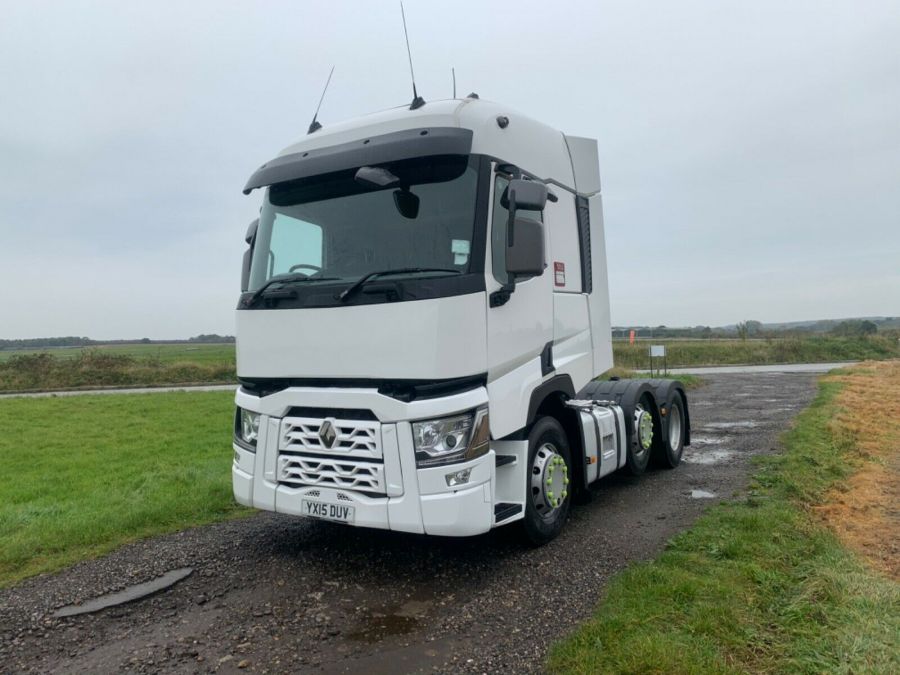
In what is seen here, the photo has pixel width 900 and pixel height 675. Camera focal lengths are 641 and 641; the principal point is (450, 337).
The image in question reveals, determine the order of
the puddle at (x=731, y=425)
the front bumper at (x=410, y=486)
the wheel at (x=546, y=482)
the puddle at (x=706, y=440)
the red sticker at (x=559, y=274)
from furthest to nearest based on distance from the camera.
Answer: the puddle at (x=731, y=425) < the puddle at (x=706, y=440) < the red sticker at (x=559, y=274) < the wheel at (x=546, y=482) < the front bumper at (x=410, y=486)

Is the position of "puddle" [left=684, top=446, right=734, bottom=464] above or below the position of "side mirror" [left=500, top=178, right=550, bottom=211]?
below

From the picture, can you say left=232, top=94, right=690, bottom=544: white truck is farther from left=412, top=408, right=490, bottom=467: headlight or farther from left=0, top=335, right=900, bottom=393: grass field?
left=0, top=335, right=900, bottom=393: grass field

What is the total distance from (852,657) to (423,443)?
8.21ft

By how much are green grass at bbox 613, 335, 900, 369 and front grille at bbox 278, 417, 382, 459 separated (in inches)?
1213

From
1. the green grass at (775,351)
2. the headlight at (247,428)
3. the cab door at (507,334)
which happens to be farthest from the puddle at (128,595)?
the green grass at (775,351)

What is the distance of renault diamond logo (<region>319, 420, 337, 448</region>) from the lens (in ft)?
14.3

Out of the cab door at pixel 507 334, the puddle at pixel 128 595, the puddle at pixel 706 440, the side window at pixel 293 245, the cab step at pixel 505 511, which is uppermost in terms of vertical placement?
the side window at pixel 293 245

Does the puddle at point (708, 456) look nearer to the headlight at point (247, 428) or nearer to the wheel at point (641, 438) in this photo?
the wheel at point (641, 438)

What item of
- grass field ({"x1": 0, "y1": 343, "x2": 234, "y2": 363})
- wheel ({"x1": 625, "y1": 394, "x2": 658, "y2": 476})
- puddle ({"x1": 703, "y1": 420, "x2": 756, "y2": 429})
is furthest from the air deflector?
grass field ({"x1": 0, "y1": 343, "x2": 234, "y2": 363})

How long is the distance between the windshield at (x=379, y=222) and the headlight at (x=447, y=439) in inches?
39.1

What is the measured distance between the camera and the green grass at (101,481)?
559cm

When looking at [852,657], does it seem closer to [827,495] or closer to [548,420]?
[548,420]

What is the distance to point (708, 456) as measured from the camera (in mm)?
8836

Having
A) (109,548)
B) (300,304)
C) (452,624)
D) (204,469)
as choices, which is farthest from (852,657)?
(204,469)
